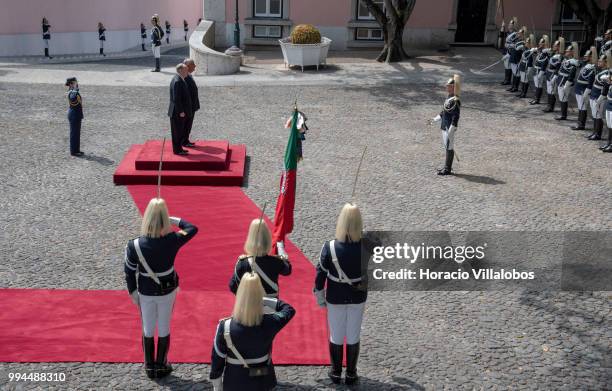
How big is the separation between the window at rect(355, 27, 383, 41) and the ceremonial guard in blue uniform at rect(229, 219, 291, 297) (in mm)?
21331

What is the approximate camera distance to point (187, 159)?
1290 centimetres

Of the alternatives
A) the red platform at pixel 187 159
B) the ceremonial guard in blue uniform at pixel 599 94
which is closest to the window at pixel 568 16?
the ceremonial guard in blue uniform at pixel 599 94

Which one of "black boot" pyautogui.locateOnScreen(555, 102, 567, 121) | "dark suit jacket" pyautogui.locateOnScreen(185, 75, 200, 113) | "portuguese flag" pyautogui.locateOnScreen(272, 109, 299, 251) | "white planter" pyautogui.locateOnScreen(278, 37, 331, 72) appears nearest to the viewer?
"portuguese flag" pyautogui.locateOnScreen(272, 109, 299, 251)

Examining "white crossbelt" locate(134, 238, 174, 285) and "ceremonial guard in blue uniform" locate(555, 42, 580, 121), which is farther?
"ceremonial guard in blue uniform" locate(555, 42, 580, 121)

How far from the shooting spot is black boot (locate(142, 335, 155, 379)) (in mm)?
Result: 6883

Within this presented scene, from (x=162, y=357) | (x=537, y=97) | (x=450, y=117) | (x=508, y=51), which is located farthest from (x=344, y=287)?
(x=508, y=51)

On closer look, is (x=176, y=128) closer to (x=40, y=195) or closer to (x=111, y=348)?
(x=40, y=195)

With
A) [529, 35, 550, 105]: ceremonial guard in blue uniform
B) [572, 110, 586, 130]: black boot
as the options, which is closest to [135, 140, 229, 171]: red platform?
[572, 110, 586, 130]: black boot

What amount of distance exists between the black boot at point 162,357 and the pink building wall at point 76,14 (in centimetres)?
2696

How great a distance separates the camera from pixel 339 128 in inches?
645

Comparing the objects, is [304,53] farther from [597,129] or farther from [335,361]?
[335,361]

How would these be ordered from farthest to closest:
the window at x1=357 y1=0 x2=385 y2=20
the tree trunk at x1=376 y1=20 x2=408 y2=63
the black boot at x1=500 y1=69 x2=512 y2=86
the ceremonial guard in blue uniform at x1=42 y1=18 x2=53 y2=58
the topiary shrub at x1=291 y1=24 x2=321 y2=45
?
the ceremonial guard in blue uniform at x1=42 y1=18 x2=53 y2=58
the window at x1=357 y1=0 x2=385 y2=20
the tree trunk at x1=376 y1=20 x2=408 y2=63
the topiary shrub at x1=291 y1=24 x2=321 y2=45
the black boot at x1=500 y1=69 x2=512 y2=86

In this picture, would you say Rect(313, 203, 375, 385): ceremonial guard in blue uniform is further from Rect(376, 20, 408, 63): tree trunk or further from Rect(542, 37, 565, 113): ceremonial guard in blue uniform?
Rect(376, 20, 408, 63): tree trunk

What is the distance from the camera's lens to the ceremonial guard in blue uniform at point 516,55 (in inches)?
774
